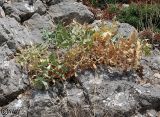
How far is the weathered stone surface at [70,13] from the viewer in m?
9.75

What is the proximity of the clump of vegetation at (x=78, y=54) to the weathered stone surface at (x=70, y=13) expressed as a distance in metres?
1.57

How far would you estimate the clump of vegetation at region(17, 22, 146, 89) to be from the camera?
300 inches

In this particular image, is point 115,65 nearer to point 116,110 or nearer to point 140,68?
point 140,68

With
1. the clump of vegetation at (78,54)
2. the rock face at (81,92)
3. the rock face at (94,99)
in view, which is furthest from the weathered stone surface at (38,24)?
the rock face at (94,99)

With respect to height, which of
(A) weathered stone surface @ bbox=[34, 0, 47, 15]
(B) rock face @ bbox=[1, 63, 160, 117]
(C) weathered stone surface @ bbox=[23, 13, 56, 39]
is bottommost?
(B) rock face @ bbox=[1, 63, 160, 117]

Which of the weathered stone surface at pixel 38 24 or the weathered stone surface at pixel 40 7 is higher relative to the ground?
the weathered stone surface at pixel 40 7

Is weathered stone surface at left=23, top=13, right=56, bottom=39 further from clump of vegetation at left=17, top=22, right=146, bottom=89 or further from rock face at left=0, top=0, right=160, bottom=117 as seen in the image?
clump of vegetation at left=17, top=22, right=146, bottom=89

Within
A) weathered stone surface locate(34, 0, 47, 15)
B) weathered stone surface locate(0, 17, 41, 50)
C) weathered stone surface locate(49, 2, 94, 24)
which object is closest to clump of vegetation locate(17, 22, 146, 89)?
weathered stone surface locate(0, 17, 41, 50)

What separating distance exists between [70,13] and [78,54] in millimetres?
2170

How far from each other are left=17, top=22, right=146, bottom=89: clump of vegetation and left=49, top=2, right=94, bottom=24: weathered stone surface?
157 centimetres

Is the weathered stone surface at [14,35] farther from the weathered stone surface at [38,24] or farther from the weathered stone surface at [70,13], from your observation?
the weathered stone surface at [70,13]

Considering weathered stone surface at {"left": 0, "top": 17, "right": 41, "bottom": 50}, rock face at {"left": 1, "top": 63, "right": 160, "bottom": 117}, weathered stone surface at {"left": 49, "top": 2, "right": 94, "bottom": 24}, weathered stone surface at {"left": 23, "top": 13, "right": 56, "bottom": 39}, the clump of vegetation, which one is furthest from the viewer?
weathered stone surface at {"left": 49, "top": 2, "right": 94, "bottom": 24}

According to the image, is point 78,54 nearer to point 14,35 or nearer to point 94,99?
point 94,99

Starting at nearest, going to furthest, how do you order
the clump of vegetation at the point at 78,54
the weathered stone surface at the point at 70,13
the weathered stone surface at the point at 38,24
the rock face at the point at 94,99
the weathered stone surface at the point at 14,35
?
the rock face at the point at 94,99 < the clump of vegetation at the point at 78,54 < the weathered stone surface at the point at 14,35 < the weathered stone surface at the point at 38,24 < the weathered stone surface at the point at 70,13
